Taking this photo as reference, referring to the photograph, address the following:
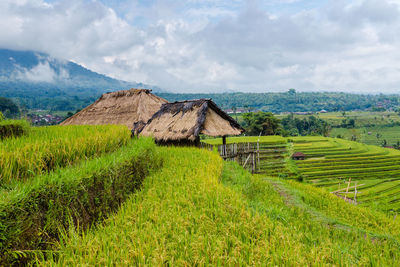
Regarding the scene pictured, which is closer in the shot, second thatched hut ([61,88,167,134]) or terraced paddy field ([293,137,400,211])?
second thatched hut ([61,88,167,134])

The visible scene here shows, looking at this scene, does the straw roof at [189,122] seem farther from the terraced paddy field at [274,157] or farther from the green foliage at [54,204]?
the terraced paddy field at [274,157]

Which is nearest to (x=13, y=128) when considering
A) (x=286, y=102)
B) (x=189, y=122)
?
(x=189, y=122)

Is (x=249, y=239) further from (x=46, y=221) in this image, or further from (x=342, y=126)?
(x=342, y=126)

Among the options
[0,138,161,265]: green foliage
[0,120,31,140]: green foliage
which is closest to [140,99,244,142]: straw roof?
[0,120,31,140]: green foliage

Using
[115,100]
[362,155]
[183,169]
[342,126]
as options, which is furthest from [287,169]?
[342,126]

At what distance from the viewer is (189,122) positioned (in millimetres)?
9070

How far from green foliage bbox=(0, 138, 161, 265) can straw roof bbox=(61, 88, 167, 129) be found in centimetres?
A: 1038

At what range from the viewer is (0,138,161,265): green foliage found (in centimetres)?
192

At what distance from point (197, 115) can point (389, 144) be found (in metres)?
59.7

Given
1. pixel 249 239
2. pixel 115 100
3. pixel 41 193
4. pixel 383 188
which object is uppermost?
pixel 115 100

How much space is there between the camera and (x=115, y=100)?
51.9ft

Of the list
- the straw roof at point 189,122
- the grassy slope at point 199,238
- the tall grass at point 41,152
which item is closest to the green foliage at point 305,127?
the straw roof at point 189,122

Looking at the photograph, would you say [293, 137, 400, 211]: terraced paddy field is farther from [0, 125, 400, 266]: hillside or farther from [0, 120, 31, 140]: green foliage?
[0, 120, 31, 140]: green foliage

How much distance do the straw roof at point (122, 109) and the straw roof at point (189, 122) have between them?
11.1ft
